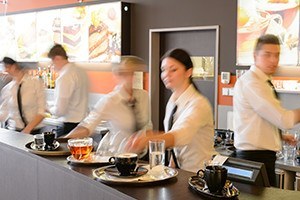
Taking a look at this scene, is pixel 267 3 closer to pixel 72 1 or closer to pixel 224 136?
pixel 224 136

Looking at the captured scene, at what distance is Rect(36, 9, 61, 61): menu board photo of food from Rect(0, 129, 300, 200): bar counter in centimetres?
442

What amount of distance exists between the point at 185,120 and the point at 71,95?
210 cm

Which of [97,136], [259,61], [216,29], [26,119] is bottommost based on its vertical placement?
[97,136]

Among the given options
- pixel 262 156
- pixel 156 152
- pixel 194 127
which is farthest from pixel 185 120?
pixel 262 156

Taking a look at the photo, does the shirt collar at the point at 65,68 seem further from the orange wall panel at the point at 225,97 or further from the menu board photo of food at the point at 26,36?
the menu board photo of food at the point at 26,36

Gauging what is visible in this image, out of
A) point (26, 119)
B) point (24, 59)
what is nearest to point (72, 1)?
point (24, 59)

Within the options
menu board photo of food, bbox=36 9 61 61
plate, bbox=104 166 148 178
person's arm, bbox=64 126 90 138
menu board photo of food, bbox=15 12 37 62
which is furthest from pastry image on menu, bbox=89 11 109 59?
plate, bbox=104 166 148 178

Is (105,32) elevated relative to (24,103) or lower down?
elevated

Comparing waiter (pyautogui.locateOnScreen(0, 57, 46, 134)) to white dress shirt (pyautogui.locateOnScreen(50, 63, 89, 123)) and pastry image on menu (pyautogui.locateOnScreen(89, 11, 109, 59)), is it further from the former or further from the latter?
pastry image on menu (pyautogui.locateOnScreen(89, 11, 109, 59))

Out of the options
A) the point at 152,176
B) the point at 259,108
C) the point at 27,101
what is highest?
the point at 259,108

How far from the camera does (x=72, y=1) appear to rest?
733 cm

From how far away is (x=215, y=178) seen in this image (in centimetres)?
156

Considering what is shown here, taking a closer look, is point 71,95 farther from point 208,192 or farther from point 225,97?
point 208,192

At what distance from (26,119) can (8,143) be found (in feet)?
5.78
